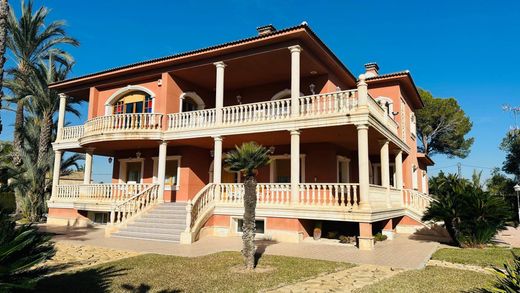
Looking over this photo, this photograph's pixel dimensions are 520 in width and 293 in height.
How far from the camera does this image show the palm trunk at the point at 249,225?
8453 mm

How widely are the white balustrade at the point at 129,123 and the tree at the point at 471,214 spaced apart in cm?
1236

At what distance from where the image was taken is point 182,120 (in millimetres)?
16547

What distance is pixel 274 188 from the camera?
1380 cm

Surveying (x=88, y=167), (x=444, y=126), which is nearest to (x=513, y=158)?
(x=444, y=126)

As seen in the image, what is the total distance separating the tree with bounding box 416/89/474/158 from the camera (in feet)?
127

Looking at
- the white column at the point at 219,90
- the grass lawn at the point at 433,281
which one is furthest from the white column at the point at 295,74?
the grass lawn at the point at 433,281

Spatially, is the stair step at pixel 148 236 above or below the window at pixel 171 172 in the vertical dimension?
below

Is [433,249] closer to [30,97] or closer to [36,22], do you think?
[30,97]

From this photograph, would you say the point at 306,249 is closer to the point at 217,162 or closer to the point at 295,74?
the point at 217,162

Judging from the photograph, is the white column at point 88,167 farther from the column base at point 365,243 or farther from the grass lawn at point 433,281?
the grass lawn at point 433,281

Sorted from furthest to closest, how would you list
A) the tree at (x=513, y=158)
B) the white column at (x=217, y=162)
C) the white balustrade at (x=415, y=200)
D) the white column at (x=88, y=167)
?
the tree at (x=513, y=158) → the white column at (x=88, y=167) → the white balustrade at (x=415, y=200) → the white column at (x=217, y=162)

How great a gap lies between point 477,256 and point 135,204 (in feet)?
42.2

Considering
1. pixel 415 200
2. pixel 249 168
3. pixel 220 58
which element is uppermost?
pixel 220 58

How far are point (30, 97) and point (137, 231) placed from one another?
46.5ft
